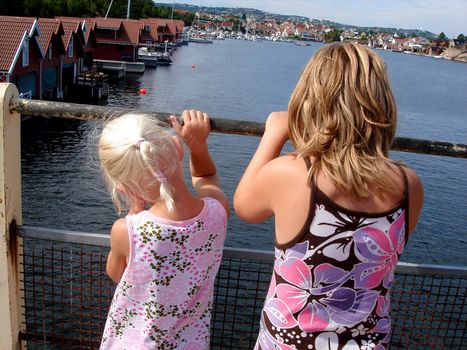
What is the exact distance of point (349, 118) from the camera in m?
1.38

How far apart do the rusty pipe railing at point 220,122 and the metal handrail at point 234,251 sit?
1.55ft

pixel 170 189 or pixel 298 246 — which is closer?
pixel 298 246

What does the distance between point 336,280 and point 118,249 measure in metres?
0.65

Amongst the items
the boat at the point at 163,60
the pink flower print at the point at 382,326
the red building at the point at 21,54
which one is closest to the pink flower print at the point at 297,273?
the pink flower print at the point at 382,326

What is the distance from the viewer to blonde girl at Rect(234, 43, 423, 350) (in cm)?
140

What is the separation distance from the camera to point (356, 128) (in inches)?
54.9

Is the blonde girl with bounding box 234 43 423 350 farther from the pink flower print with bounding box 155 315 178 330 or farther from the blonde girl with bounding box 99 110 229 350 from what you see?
the pink flower print with bounding box 155 315 178 330

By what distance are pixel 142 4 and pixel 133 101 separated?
6354 centimetres

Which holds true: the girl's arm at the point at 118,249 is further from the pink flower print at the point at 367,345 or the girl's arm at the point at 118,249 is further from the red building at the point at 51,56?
the red building at the point at 51,56

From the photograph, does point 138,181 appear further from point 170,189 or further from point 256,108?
point 256,108

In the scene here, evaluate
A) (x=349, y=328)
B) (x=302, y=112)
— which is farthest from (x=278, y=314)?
(x=302, y=112)

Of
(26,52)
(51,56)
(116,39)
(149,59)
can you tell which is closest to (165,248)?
(26,52)

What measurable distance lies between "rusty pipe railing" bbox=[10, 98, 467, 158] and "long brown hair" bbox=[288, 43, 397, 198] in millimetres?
591

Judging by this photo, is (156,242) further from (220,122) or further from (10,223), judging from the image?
(10,223)
